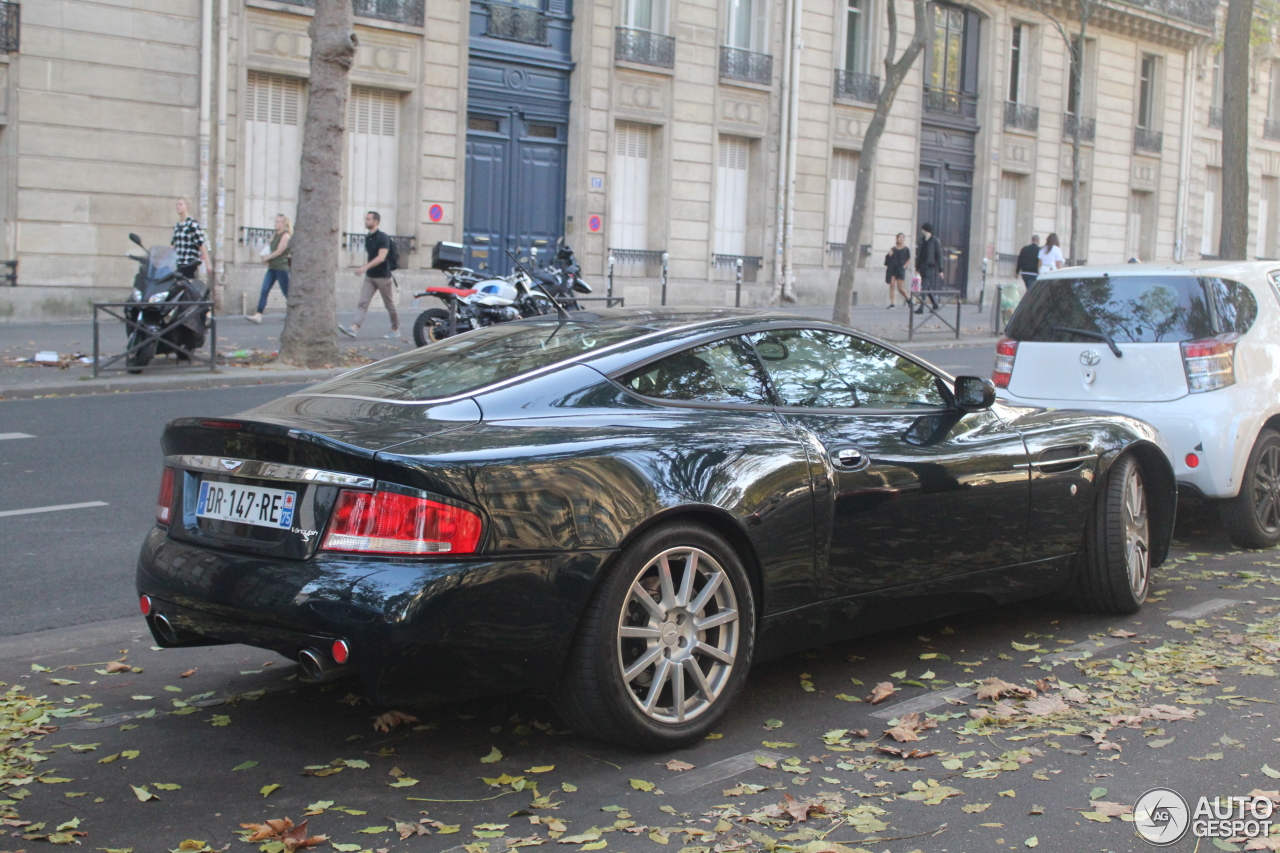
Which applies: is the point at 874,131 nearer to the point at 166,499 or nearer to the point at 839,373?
the point at 839,373

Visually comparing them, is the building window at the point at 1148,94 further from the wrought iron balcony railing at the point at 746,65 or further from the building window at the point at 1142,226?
the wrought iron balcony railing at the point at 746,65

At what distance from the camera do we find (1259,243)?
164 feet

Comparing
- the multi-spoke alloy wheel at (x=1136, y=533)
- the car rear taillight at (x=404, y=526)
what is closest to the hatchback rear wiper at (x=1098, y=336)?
the multi-spoke alloy wheel at (x=1136, y=533)

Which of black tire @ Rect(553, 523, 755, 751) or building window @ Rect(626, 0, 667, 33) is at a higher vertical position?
building window @ Rect(626, 0, 667, 33)

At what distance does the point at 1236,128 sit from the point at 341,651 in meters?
17.1

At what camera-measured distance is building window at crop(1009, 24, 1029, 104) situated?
122ft

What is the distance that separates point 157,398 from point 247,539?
9.70 m

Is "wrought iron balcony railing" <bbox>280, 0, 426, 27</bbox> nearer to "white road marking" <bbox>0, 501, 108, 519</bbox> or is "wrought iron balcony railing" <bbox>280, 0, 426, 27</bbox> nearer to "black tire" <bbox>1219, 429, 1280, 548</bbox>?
"white road marking" <bbox>0, 501, 108, 519</bbox>

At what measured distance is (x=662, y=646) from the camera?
14.0 ft

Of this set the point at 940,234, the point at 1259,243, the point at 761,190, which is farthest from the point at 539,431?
the point at 1259,243

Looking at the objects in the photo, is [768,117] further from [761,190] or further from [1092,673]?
[1092,673]

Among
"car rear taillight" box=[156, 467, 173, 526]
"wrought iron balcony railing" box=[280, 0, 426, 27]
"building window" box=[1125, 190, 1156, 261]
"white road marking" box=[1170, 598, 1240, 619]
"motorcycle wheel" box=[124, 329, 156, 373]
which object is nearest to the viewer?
"car rear taillight" box=[156, 467, 173, 526]

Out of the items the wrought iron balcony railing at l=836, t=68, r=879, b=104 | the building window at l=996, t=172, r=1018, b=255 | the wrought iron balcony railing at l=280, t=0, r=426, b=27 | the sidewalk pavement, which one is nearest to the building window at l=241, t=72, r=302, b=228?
the wrought iron balcony railing at l=280, t=0, r=426, b=27

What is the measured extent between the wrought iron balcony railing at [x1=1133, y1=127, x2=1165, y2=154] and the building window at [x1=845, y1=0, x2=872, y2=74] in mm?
13530
